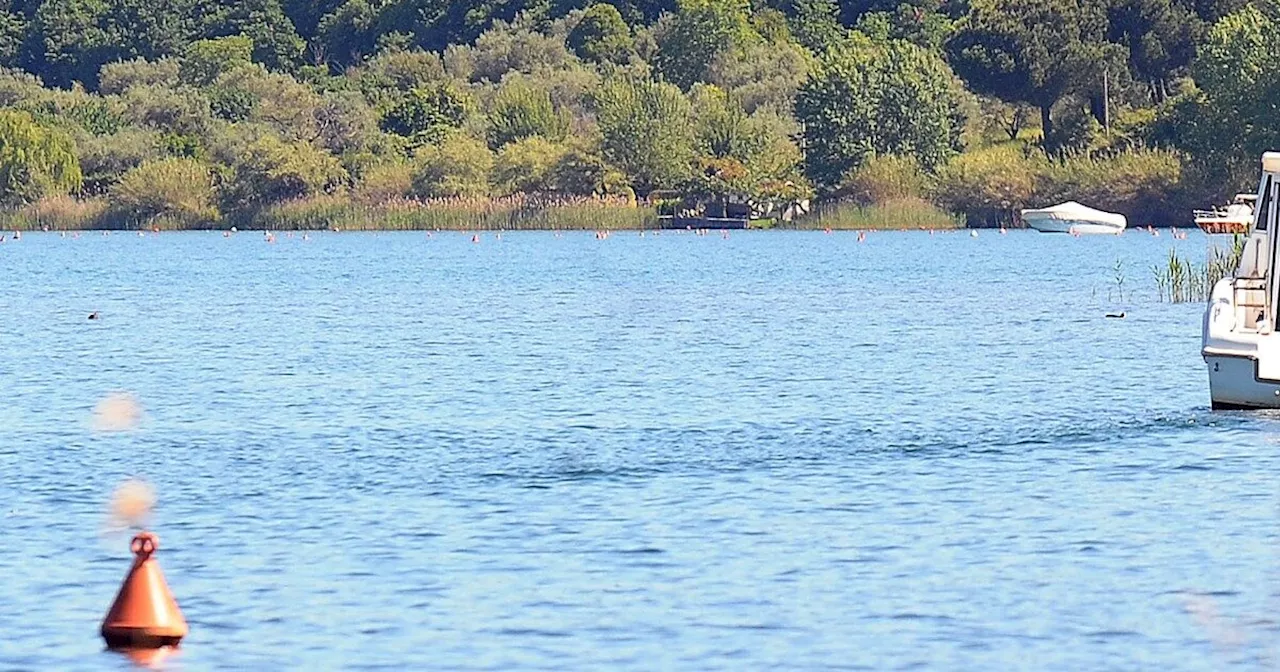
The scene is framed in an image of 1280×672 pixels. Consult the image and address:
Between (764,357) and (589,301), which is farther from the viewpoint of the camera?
(589,301)

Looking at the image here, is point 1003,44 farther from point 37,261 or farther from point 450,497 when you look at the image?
point 450,497

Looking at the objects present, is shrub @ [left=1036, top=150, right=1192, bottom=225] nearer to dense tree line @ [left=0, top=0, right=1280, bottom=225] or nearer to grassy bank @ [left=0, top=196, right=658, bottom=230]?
dense tree line @ [left=0, top=0, right=1280, bottom=225]

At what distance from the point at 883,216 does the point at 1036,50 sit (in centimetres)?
1046

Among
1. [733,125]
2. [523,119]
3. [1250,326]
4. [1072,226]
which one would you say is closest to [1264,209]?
[1250,326]

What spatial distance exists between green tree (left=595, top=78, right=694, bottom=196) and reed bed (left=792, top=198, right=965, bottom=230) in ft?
22.6

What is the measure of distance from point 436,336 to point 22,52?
130m

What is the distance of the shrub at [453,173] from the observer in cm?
12556

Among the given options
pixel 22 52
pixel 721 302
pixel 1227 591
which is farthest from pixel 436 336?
pixel 22 52

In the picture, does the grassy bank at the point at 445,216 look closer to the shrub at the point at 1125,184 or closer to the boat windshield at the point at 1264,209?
the shrub at the point at 1125,184

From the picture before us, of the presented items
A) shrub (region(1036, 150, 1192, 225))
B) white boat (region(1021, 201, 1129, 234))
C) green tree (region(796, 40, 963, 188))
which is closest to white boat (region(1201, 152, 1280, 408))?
white boat (region(1021, 201, 1129, 234))

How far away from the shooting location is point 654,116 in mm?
126000

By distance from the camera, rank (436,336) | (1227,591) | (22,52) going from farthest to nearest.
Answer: (22,52) → (436,336) → (1227,591)

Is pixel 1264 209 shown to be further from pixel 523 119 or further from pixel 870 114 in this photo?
pixel 523 119

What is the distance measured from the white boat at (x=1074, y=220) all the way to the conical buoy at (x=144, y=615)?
89.6 meters
